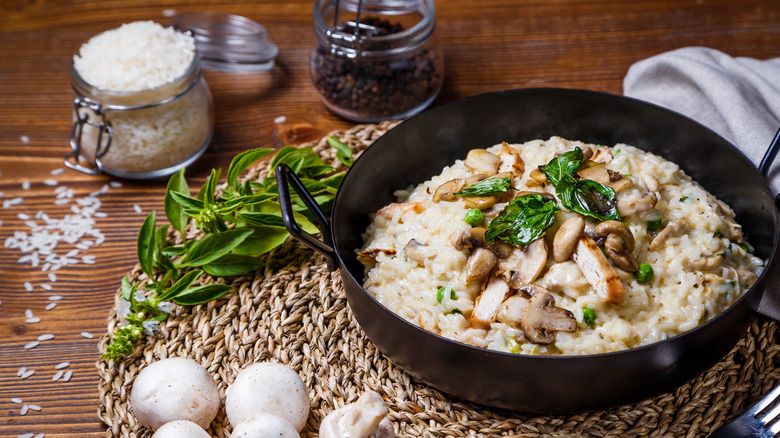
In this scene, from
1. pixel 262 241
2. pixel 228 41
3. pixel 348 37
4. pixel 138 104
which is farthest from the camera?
pixel 228 41

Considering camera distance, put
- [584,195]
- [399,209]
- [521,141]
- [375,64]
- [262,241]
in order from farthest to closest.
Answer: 1. [375,64]
2. [521,141]
3. [262,241]
4. [399,209]
5. [584,195]

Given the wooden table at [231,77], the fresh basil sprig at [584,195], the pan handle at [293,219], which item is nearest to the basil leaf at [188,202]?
the wooden table at [231,77]

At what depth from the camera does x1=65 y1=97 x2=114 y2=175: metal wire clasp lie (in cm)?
471

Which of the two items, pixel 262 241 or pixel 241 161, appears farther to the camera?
pixel 241 161

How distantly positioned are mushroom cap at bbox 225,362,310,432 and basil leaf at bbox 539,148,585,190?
5.02 feet

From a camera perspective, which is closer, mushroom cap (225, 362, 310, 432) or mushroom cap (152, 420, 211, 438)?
mushroom cap (152, 420, 211, 438)

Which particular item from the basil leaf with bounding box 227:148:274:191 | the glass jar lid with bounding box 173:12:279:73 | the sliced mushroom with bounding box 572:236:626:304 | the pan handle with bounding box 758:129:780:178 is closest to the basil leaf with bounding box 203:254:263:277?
the basil leaf with bounding box 227:148:274:191

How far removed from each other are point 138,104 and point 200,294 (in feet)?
5.22

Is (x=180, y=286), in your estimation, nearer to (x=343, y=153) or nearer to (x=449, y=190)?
(x=343, y=153)

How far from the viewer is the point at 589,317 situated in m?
3.03

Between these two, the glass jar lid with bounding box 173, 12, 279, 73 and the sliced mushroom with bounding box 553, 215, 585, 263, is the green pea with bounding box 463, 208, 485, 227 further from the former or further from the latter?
the glass jar lid with bounding box 173, 12, 279, 73

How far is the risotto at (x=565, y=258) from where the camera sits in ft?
10.0

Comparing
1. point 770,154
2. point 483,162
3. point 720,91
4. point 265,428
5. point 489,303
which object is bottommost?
point 265,428

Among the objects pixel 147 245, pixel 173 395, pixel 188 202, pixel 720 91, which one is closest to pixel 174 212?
pixel 188 202
